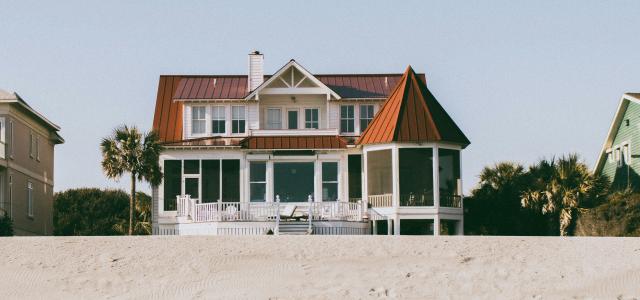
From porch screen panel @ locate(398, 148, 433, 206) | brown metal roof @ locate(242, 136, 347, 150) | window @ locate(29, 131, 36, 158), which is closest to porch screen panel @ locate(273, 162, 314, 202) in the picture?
brown metal roof @ locate(242, 136, 347, 150)

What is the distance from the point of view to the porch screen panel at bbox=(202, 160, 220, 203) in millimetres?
49969

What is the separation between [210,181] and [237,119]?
363cm

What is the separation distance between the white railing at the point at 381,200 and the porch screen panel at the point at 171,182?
26.4 ft

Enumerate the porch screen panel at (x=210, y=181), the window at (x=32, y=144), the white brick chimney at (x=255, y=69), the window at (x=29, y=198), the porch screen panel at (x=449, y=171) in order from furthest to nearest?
the window at (x=32, y=144) < the window at (x=29, y=198) < the white brick chimney at (x=255, y=69) < the porch screen panel at (x=210, y=181) < the porch screen panel at (x=449, y=171)

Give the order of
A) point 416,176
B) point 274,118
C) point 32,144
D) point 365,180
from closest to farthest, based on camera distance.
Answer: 1. point 416,176
2. point 365,180
3. point 274,118
4. point 32,144

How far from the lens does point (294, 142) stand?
165ft

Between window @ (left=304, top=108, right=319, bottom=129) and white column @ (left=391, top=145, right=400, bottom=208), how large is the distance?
616 centimetres

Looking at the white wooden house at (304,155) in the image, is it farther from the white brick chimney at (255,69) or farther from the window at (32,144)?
the window at (32,144)

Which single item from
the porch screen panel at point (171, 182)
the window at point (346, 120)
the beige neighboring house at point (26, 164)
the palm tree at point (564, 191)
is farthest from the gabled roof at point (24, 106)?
the palm tree at point (564, 191)

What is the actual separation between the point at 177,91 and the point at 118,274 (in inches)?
801

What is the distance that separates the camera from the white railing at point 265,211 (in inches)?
1849

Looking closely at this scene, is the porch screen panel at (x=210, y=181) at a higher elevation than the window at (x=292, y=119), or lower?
lower

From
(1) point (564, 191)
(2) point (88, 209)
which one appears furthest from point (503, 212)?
(2) point (88, 209)

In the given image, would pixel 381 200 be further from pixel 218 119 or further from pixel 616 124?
pixel 616 124
